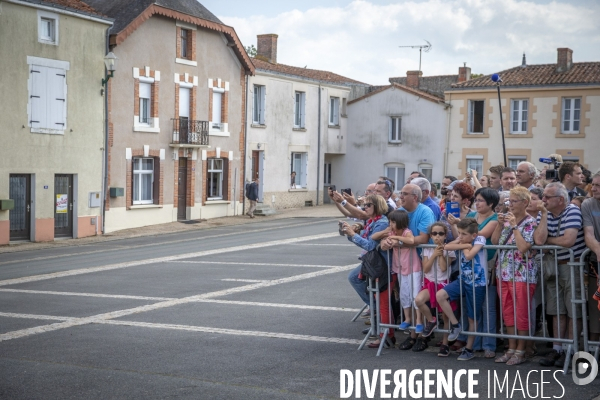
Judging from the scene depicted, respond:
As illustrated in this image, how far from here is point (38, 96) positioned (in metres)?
26.1

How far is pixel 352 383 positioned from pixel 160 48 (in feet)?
85.3

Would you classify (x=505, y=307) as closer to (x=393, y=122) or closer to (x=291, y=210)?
(x=291, y=210)

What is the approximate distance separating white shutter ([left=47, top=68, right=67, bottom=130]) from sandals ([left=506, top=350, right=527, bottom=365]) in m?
21.5

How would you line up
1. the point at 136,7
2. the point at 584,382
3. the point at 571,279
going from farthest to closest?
the point at 136,7 → the point at 571,279 → the point at 584,382

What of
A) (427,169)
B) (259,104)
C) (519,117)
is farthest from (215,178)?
(519,117)

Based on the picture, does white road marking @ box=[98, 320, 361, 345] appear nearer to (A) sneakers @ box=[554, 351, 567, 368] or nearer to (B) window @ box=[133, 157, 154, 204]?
(A) sneakers @ box=[554, 351, 567, 368]

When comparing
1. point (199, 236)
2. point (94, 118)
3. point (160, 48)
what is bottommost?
point (199, 236)

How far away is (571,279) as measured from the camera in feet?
26.7

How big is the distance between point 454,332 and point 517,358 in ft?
2.53

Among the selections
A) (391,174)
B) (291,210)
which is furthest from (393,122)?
(291,210)

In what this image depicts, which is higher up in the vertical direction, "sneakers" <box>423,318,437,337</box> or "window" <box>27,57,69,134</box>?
"window" <box>27,57,69,134</box>

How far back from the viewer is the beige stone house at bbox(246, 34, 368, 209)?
3897 centimetres

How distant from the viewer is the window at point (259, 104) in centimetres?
3884

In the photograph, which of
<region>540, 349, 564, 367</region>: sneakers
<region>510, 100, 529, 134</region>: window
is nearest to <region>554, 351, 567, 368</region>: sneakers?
<region>540, 349, 564, 367</region>: sneakers
